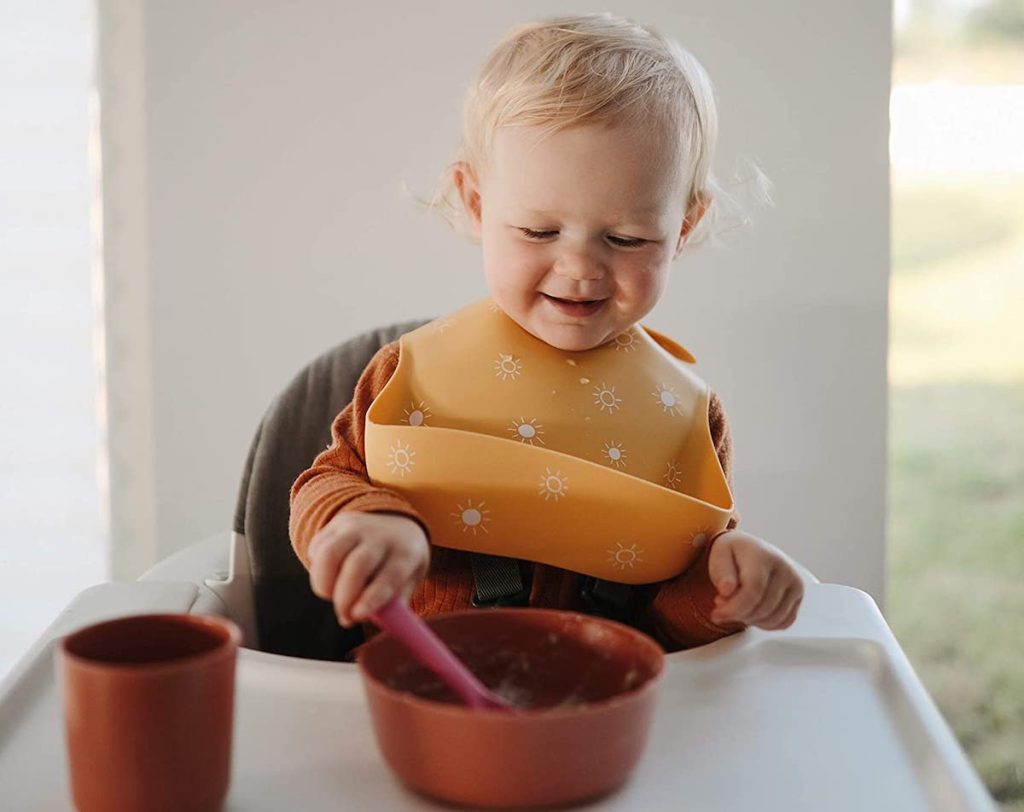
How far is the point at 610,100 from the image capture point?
1.03 metres

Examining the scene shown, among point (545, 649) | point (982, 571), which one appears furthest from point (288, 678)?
point (982, 571)

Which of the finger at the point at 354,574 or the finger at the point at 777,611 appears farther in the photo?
the finger at the point at 777,611

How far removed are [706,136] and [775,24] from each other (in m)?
0.83

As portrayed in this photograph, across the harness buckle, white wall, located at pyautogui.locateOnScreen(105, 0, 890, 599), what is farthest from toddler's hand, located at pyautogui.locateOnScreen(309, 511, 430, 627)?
white wall, located at pyautogui.locateOnScreen(105, 0, 890, 599)

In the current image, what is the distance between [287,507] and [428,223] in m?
0.82

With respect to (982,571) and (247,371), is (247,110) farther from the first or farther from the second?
(982,571)

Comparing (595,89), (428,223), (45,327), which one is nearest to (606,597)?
(595,89)

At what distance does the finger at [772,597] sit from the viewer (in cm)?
98

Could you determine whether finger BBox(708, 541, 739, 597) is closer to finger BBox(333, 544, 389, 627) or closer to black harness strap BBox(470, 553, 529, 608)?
black harness strap BBox(470, 553, 529, 608)

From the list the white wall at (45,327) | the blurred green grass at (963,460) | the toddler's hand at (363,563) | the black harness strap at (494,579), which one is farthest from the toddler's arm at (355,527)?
the blurred green grass at (963,460)

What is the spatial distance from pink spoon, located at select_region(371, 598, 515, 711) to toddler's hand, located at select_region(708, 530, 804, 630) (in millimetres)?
275

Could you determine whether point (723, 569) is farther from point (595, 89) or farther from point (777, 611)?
point (595, 89)

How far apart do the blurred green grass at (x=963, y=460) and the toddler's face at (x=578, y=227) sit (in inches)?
60.2

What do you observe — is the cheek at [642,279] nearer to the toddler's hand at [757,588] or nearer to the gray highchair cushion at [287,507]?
the toddler's hand at [757,588]
